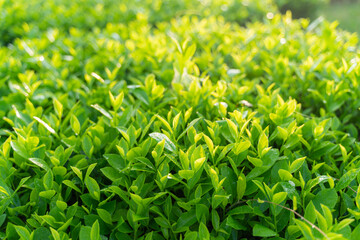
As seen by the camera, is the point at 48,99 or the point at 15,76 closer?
the point at 48,99

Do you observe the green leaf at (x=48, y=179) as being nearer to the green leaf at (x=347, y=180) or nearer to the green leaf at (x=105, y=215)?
the green leaf at (x=105, y=215)

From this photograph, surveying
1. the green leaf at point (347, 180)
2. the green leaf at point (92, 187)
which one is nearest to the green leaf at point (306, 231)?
the green leaf at point (347, 180)

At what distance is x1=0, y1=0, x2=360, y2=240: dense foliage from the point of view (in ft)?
4.69

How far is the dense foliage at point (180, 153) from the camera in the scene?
4.69 feet

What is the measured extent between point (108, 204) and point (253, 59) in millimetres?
2047

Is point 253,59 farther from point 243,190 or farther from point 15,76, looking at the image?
point 15,76

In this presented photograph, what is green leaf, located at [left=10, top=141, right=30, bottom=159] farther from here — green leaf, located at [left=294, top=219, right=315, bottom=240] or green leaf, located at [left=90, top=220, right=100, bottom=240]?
green leaf, located at [left=294, top=219, right=315, bottom=240]

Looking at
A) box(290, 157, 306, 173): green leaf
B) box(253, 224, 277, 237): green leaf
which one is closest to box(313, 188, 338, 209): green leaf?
box(290, 157, 306, 173): green leaf

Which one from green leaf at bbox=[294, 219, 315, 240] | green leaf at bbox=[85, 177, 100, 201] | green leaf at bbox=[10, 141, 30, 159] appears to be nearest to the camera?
green leaf at bbox=[294, 219, 315, 240]

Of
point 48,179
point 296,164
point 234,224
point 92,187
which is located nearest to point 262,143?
point 296,164

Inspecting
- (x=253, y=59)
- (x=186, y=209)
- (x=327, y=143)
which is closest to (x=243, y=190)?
(x=186, y=209)

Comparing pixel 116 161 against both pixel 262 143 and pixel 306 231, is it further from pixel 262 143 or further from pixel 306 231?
pixel 306 231

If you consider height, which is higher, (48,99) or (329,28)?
(329,28)

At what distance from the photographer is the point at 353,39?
3.12m
